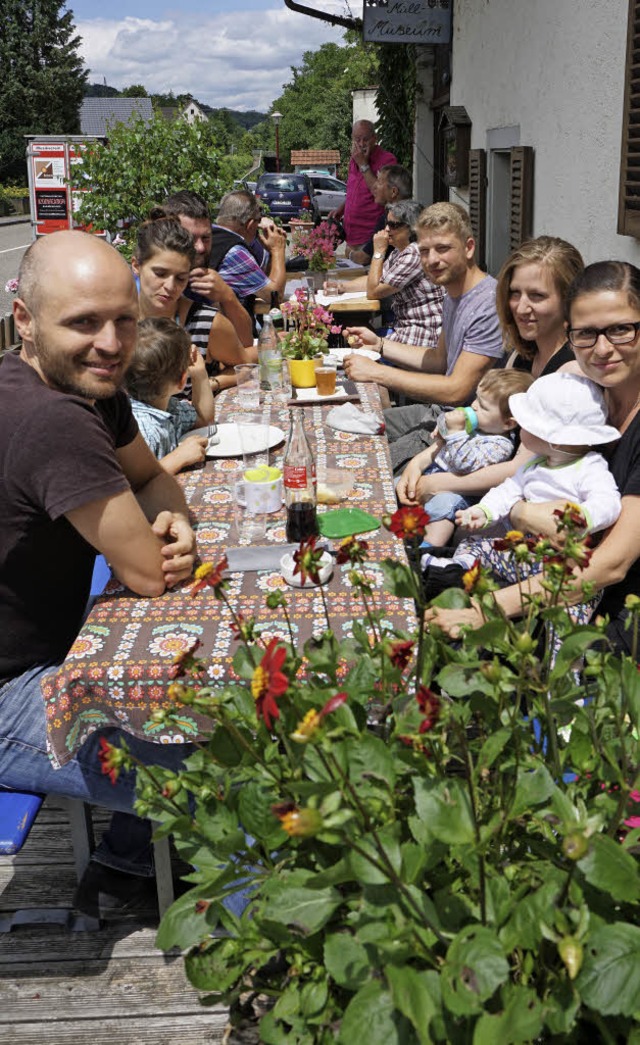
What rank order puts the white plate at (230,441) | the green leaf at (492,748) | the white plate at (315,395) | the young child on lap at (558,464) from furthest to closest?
the white plate at (315,395)
the white plate at (230,441)
the young child on lap at (558,464)
the green leaf at (492,748)

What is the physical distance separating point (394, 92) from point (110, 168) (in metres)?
6.75

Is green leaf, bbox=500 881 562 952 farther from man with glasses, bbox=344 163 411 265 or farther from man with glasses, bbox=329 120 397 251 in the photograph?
man with glasses, bbox=329 120 397 251

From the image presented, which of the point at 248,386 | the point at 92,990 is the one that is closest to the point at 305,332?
the point at 248,386

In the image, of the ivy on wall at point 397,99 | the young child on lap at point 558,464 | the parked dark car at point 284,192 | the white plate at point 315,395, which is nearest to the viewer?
the young child on lap at point 558,464

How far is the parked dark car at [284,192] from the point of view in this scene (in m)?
23.1

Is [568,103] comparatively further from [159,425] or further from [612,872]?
[612,872]

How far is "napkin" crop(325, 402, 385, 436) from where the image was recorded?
3283mm

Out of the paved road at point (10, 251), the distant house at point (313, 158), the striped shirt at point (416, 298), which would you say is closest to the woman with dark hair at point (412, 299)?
the striped shirt at point (416, 298)

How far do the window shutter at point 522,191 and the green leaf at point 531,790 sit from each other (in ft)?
17.4

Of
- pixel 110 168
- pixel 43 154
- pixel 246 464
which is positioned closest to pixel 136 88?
pixel 43 154

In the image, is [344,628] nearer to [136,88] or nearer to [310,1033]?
[310,1033]

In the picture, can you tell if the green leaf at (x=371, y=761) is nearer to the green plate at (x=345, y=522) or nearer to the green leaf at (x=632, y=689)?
the green leaf at (x=632, y=689)

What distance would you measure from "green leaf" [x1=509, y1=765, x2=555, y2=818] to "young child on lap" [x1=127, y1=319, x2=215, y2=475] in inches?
82.1

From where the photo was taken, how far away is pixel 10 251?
23.2m
